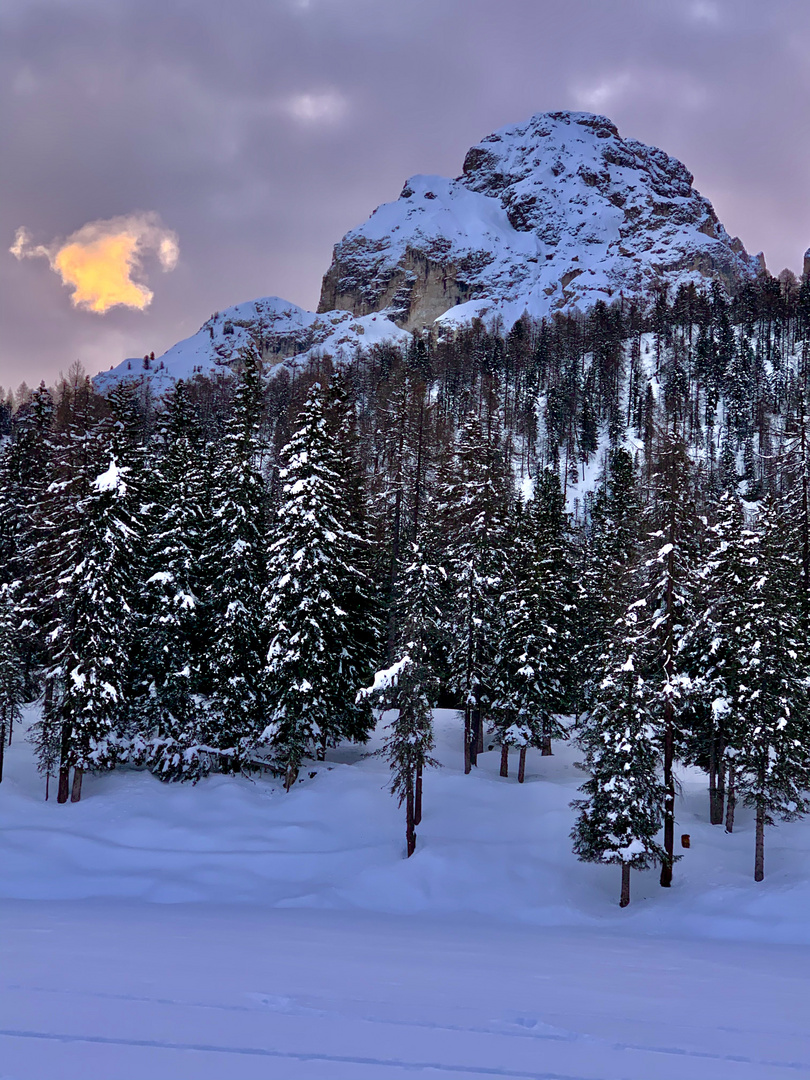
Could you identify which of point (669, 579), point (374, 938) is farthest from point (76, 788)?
point (669, 579)

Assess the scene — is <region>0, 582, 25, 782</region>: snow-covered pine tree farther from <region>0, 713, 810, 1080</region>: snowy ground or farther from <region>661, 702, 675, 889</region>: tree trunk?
<region>661, 702, 675, 889</region>: tree trunk

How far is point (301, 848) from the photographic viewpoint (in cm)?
2445

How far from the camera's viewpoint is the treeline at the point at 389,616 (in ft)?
77.5

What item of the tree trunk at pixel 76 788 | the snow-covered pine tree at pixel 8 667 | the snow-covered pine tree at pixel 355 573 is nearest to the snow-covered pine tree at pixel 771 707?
the snow-covered pine tree at pixel 355 573

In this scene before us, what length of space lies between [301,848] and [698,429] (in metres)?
84.7

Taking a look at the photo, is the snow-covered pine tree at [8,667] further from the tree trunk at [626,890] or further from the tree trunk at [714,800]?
the tree trunk at [714,800]

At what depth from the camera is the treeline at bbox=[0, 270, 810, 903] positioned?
2361cm

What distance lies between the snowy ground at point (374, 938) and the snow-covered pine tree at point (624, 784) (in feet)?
6.45

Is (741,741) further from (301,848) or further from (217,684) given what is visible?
(217,684)

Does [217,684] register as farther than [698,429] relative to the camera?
No

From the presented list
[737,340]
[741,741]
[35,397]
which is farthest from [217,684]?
[737,340]

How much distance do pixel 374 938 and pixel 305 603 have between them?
51.0 feet

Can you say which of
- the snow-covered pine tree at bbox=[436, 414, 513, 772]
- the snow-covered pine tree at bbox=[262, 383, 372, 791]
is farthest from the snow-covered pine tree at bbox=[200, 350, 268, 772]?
the snow-covered pine tree at bbox=[436, 414, 513, 772]

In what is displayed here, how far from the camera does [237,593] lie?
28.0 metres
